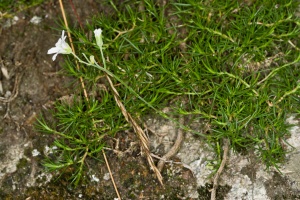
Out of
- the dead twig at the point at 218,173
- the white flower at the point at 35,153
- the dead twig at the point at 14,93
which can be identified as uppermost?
the dead twig at the point at 14,93

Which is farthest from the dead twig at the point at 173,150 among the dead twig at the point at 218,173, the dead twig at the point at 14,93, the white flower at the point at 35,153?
the dead twig at the point at 14,93

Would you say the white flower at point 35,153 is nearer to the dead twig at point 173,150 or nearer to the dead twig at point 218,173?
the dead twig at point 173,150

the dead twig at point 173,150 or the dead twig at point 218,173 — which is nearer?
the dead twig at point 218,173

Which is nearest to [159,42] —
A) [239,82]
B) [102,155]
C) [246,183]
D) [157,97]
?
[157,97]

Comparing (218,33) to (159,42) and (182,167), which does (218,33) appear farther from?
(182,167)

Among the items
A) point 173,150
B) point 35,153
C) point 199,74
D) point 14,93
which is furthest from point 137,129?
point 14,93
